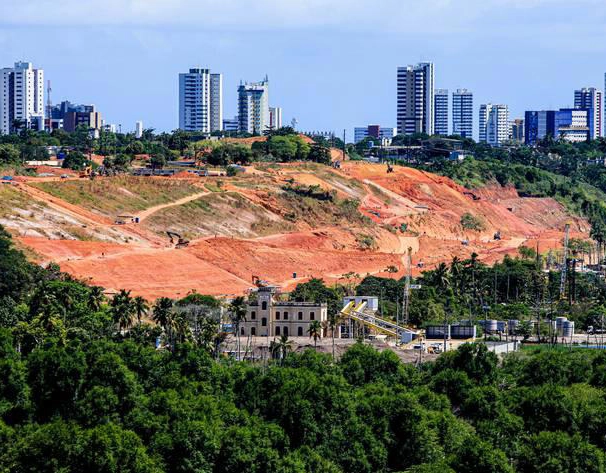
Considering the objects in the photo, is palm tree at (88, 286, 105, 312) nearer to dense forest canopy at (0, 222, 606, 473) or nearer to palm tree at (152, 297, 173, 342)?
dense forest canopy at (0, 222, 606, 473)

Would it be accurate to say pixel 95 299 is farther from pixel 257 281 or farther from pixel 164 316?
pixel 257 281

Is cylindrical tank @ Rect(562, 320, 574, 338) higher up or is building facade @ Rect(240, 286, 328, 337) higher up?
building facade @ Rect(240, 286, 328, 337)

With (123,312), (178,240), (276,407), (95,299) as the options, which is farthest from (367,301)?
(276,407)

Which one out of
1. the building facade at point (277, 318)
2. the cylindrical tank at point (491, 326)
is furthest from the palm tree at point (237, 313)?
the cylindrical tank at point (491, 326)

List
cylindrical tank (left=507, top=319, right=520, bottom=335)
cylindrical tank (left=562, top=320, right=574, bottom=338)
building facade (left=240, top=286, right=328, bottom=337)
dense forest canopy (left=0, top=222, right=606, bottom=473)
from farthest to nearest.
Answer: cylindrical tank (left=507, top=319, right=520, bottom=335) → cylindrical tank (left=562, top=320, right=574, bottom=338) → building facade (left=240, top=286, right=328, bottom=337) → dense forest canopy (left=0, top=222, right=606, bottom=473)

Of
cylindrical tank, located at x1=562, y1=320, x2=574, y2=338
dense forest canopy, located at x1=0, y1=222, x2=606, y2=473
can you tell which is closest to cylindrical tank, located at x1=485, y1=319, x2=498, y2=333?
cylindrical tank, located at x1=562, y1=320, x2=574, y2=338

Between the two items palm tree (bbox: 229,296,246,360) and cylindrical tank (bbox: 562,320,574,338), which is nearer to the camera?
palm tree (bbox: 229,296,246,360)

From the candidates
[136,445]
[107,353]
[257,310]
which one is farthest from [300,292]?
[136,445]

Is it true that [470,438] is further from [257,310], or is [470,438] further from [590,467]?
[257,310]
